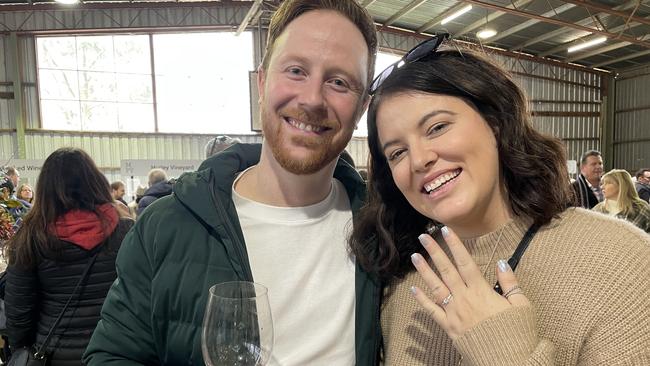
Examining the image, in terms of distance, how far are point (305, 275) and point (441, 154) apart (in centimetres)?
51

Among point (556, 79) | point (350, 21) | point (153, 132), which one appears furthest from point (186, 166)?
point (556, 79)

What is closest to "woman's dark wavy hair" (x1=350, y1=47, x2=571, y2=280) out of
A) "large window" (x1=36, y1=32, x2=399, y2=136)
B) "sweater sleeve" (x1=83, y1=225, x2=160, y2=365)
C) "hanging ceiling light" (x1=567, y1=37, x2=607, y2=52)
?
"sweater sleeve" (x1=83, y1=225, x2=160, y2=365)

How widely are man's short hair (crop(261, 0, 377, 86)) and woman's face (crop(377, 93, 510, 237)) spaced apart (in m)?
0.30

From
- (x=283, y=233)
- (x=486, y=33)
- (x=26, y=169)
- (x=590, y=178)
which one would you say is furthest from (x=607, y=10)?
(x=26, y=169)

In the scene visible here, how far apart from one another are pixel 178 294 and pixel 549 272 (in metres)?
0.93

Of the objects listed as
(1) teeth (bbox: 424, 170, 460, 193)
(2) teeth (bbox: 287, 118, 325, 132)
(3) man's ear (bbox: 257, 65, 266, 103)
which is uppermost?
(3) man's ear (bbox: 257, 65, 266, 103)

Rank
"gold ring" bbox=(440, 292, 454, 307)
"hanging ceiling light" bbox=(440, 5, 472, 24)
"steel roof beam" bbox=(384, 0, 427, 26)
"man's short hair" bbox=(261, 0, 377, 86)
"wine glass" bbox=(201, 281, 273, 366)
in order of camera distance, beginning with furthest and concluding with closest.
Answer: "steel roof beam" bbox=(384, 0, 427, 26) < "hanging ceiling light" bbox=(440, 5, 472, 24) < "man's short hair" bbox=(261, 0, 377, 86) < "gold ring" bbox=(440, 292, 454, 307) < "wine glass" bbox=(201, 281, 273, 366)

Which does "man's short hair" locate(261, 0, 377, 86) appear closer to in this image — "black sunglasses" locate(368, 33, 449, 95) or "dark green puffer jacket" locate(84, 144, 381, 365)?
"black sunglasses" locate(368, 33, 449, 95)

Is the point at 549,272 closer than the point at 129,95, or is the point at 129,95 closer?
the point at 549,272

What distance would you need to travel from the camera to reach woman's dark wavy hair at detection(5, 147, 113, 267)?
7.65ft

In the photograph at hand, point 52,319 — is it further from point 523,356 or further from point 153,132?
point 153,132

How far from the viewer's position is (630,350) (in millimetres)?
970

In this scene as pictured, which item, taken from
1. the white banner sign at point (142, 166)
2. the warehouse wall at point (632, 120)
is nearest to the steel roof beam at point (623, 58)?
the warehouse wall at point (632, 120)

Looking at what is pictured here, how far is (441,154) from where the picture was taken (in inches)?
43.9
